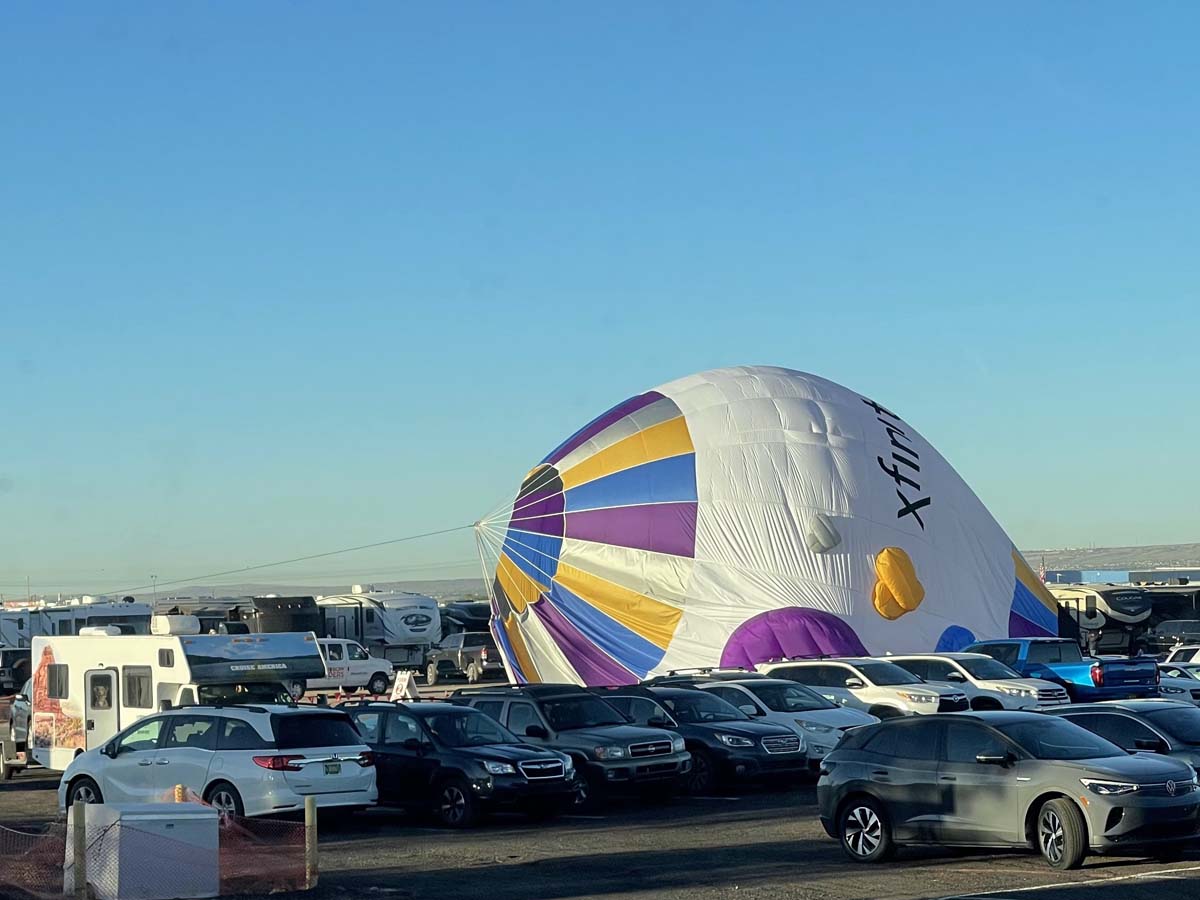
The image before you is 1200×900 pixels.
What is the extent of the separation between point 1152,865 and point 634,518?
91.6ft

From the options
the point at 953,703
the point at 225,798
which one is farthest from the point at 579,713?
the point at 953,703

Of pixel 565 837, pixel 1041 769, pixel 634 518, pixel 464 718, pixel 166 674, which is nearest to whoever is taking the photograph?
pixel 1041 769

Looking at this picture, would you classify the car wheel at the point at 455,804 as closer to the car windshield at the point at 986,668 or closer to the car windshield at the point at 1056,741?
the car windshield at the point at 1056,741

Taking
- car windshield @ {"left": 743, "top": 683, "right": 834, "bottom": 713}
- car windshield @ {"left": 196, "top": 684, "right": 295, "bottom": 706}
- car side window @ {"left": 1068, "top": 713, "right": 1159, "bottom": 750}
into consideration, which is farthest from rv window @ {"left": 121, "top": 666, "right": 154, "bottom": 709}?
car side window @ {"left": 1068, "top": 713, "right": 1159, "bottom": 750}

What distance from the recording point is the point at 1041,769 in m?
Result: 16.2

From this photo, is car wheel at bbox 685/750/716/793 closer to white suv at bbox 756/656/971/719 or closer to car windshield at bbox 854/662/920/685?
white suv at bbox 756/656/971/719

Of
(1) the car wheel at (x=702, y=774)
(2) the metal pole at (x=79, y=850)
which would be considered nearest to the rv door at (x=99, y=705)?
(1) the car wheel at (x=702, y=774)

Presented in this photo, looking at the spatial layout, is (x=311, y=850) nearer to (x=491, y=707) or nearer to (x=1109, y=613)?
(x=491, y=707)

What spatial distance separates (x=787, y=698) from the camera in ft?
95.0

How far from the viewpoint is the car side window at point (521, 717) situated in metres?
A: 25.0

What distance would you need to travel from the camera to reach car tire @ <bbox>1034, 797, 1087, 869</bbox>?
15852 millimetres

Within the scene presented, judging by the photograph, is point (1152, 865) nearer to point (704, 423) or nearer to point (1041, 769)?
point (1041, 769)

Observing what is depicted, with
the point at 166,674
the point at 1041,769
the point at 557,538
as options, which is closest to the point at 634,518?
the point at 557,538

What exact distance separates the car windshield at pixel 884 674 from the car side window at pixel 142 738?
15623 mm
